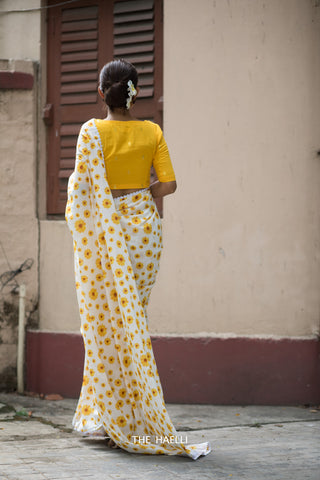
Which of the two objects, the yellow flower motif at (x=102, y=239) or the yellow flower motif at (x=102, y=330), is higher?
the yellow flower motif at (x=102, y=239)

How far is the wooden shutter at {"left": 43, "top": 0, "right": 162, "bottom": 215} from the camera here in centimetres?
567

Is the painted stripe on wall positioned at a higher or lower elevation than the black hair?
lower

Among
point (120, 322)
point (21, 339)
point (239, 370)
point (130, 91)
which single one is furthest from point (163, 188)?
point (21, 339)

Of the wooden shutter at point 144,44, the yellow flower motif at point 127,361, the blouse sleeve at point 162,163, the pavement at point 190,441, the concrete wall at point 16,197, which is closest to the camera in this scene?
the pavement at point 190,441

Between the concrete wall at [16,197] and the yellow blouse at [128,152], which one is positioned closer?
the yellow blouse at [128,152]

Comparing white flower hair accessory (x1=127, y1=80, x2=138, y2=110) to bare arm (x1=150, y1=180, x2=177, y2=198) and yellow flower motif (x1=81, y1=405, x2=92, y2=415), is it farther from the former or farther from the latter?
yellow flower motif (x1=81, y1=405, x2=92, y2=415)

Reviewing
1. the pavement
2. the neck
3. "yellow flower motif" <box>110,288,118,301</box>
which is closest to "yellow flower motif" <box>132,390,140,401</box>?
the pavement

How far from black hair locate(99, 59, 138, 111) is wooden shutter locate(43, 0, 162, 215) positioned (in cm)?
193

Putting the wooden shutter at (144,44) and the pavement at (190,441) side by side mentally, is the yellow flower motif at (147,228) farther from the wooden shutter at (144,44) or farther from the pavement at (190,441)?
the wooden shutter at (144,44)

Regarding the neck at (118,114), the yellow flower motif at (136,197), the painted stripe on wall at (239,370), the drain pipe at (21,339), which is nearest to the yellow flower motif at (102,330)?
the yellow flower motif at (136,197)

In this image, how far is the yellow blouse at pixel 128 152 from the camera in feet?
12.1

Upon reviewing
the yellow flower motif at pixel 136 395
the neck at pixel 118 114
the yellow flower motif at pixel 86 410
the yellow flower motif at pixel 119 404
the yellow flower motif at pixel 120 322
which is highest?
the neck at pixel 118 114

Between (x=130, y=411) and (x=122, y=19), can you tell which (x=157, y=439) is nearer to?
(x=130, y=411)

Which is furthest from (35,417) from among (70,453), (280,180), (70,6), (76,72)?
(70,6)
